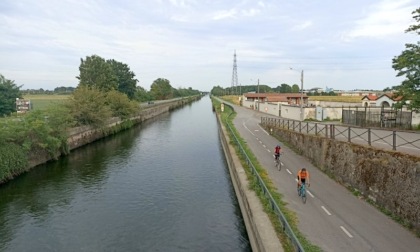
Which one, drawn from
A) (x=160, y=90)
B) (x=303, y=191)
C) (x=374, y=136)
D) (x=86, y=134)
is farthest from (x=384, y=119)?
(x=160, y=90)

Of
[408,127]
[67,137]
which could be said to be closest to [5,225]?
[67,137]

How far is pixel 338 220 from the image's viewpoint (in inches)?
600

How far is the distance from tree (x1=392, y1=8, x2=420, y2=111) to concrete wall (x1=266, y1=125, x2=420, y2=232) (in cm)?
546

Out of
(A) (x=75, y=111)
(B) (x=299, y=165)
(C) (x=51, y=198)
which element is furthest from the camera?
(A) (x=75, y=111)

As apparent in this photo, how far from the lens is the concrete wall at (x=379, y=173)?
1444 centimetres

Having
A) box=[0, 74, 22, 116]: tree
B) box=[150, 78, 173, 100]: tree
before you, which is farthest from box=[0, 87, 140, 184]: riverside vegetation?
box=[150, 78, 173, 100]: tree

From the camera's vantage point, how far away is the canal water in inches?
683

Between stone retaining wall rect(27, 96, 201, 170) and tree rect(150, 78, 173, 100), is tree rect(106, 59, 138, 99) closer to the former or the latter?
stone retaining wall rect(27, 96, 201, 170)

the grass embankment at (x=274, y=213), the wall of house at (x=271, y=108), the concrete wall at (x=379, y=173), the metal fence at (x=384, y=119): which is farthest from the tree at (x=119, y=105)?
the concrete wall at (x=379, y=173)

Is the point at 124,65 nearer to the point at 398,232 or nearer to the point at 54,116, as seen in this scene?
the point at 54,116

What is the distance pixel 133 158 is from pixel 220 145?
43.8ft

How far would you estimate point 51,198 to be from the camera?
24.5 meters

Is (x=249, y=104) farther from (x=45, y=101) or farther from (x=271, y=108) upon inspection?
(x=45, y=101)

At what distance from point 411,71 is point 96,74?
259 feet
